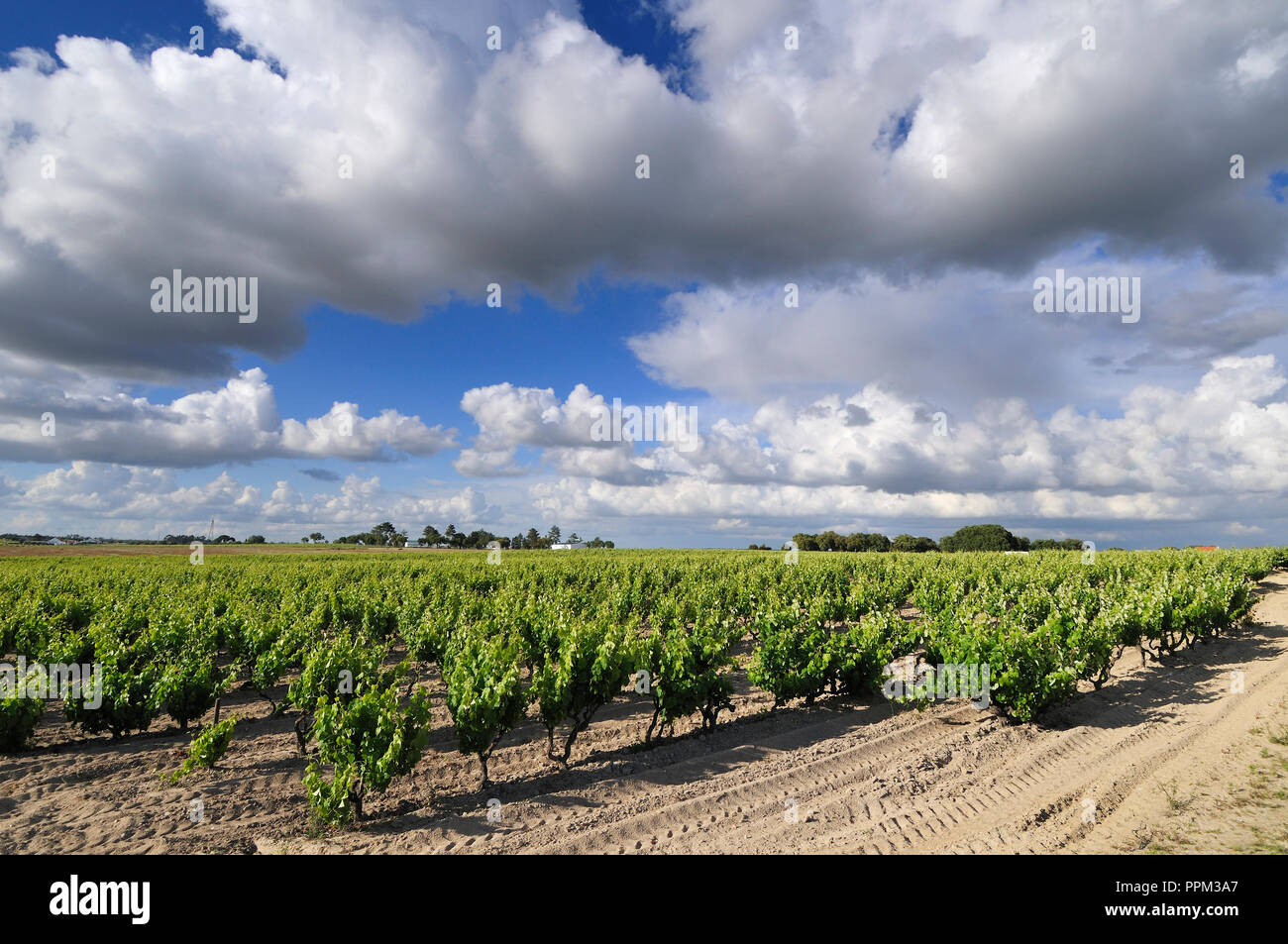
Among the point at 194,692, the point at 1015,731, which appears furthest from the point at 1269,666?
the point at 194,692

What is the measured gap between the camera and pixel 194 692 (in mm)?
12312

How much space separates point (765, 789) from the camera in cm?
928

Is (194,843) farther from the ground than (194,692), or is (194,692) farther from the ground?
(194,692)

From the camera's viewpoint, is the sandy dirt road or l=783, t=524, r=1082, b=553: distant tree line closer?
the sandy dirt road

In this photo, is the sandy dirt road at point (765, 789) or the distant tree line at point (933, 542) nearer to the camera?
the sandy dirt road at point (765, 789)

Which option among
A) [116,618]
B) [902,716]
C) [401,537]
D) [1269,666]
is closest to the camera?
[902,716]

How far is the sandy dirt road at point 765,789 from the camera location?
775 cm

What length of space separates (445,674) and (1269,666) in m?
23.7

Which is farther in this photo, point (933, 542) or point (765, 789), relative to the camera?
point (933, 542)

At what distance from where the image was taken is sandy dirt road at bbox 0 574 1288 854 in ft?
25.4

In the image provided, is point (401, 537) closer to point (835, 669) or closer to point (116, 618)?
point (116, 618)

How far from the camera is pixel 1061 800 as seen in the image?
850cm
